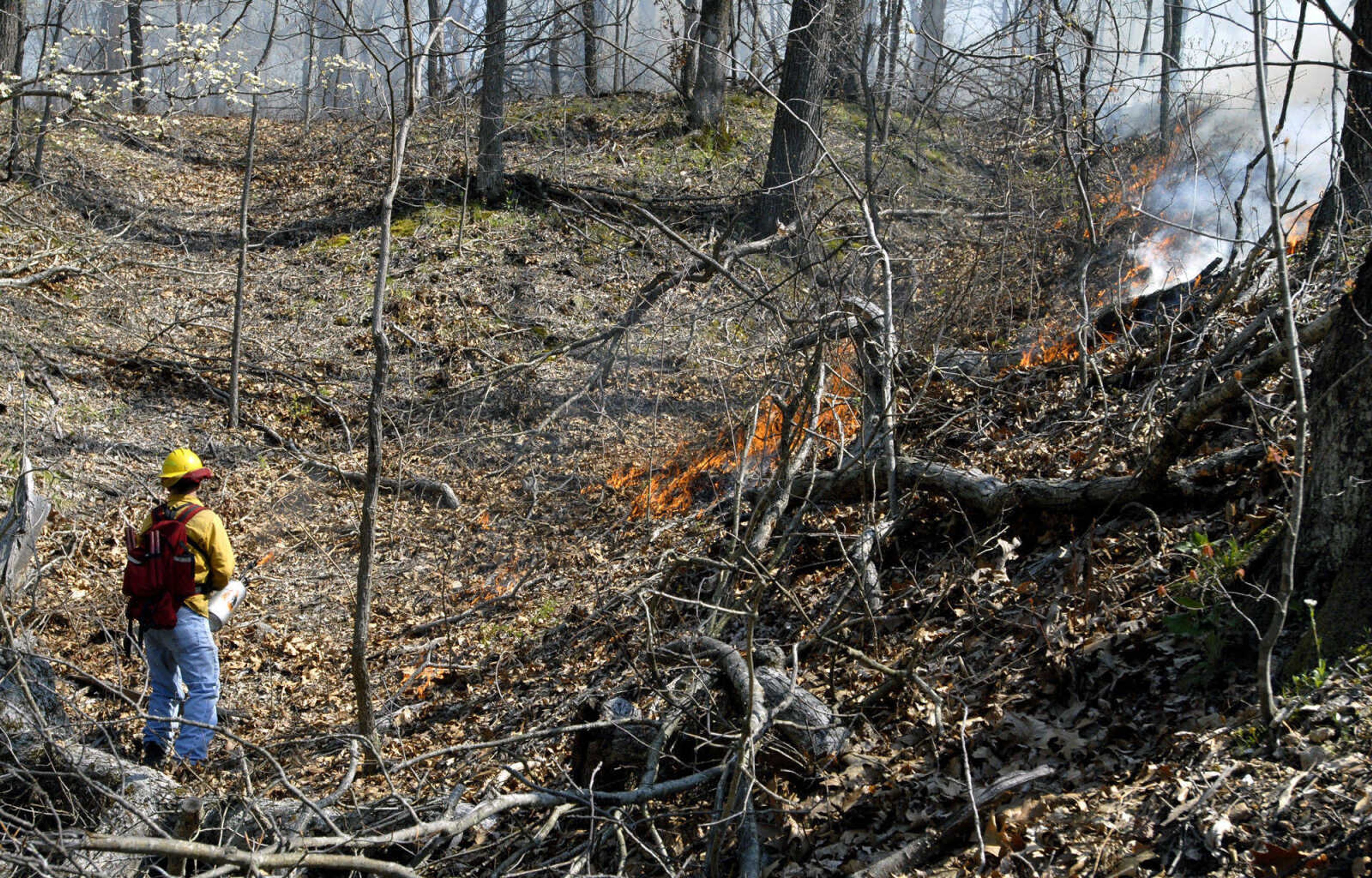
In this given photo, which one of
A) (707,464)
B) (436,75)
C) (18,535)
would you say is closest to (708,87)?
(436,75)

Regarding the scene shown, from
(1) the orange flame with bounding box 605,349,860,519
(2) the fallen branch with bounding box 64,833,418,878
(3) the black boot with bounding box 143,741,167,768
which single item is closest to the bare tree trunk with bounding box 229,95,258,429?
(1) the orange flame with bounding box 605,349,860,519

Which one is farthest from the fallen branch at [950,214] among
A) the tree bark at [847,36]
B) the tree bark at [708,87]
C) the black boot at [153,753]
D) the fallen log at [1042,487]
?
the black boot at [153,753]

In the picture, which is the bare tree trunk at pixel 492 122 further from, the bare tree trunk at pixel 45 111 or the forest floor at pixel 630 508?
the bare tree trunk at pixel 45 111

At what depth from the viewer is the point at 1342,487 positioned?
12.3ft

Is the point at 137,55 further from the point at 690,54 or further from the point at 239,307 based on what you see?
the point at 239,307

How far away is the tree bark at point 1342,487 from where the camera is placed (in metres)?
3.63

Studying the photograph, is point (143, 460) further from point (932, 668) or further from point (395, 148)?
point (932, 668)

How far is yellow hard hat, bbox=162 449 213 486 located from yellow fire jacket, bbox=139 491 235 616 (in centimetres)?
11

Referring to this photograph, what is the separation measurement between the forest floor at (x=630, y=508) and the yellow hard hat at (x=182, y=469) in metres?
1.18

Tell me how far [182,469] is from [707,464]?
14.5ft

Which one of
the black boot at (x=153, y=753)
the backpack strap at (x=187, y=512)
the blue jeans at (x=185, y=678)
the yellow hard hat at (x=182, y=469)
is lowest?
the black boot at (x=153, y=753)

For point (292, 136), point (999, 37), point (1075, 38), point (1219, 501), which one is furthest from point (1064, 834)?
point (292, 136)

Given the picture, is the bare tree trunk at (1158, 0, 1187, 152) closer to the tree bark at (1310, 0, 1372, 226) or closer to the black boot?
the tree bark at (1310, 0, 1372, 226)

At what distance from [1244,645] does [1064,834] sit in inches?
49.8
